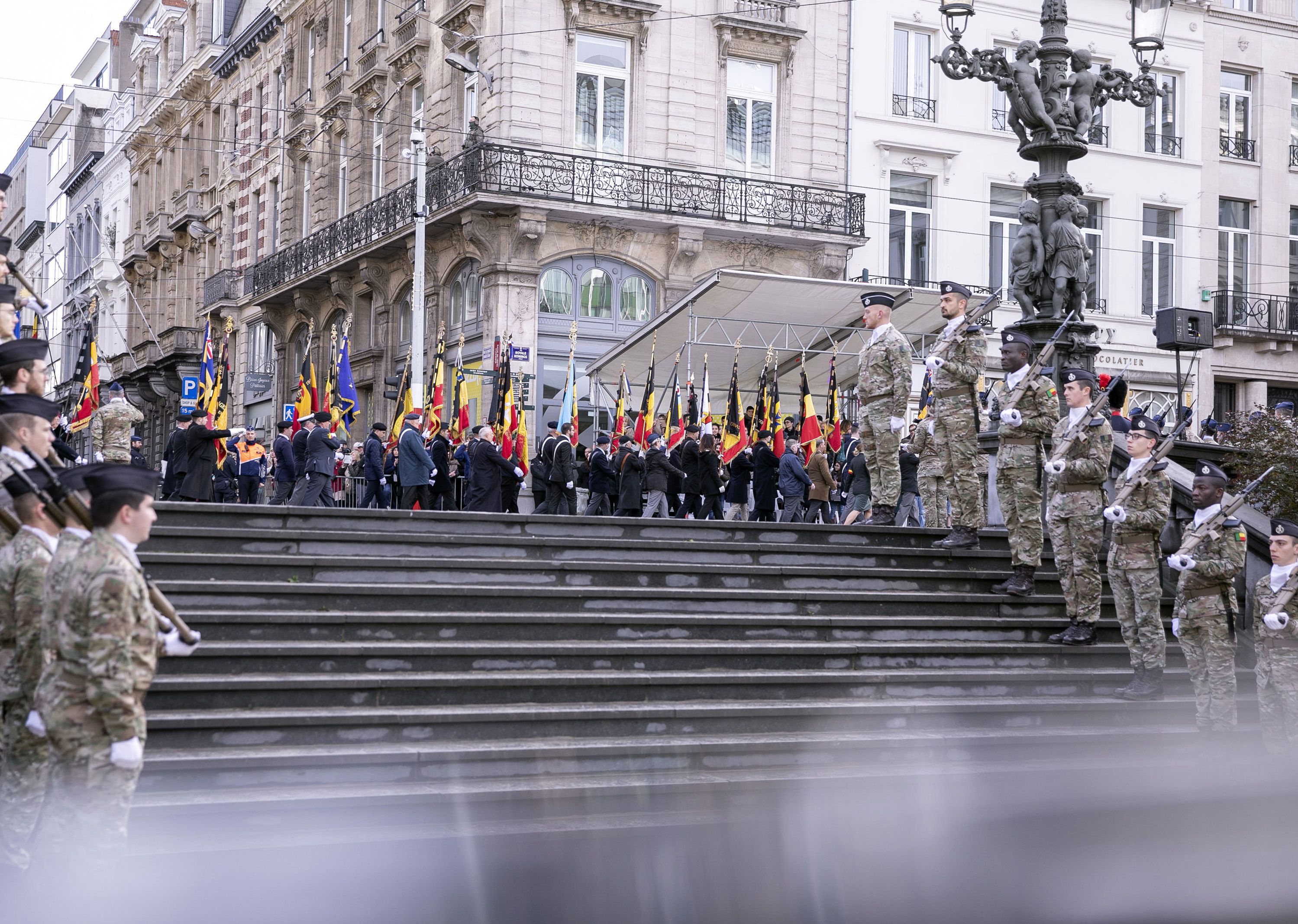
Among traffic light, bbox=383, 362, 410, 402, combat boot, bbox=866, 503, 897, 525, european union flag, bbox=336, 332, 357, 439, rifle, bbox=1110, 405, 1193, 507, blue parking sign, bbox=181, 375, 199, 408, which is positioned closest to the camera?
rifle, bbox=1110, 405, 1193, 507

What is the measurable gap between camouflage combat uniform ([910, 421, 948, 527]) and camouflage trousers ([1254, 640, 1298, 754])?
3.33 metres

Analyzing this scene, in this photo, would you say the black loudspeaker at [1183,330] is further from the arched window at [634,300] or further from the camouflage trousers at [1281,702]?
the arched window at [634,300]

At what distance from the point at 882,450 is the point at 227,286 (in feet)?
120

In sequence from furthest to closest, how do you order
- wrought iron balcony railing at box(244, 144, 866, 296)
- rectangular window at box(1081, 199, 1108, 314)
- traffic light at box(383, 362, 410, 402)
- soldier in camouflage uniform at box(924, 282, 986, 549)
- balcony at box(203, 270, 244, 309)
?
balcony at box(203, 270, 244, 309) → rectangular window at box(1081, 199, 1108, 314) → wrought iron balcony railing at box(244, 144, 866, 296) → traffic light at box(383, 362, 410, 402) → soldier in camouflage uniform at box(924, 282, 986, 549)

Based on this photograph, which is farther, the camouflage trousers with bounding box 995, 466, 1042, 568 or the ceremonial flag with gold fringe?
the ceremonial flag with gold fringe

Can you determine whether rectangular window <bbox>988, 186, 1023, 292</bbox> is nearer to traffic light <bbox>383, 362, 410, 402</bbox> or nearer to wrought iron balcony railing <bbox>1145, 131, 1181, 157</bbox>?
wrought iron balcony railing <bbox>1145, 131, 1181, 157</bbox>

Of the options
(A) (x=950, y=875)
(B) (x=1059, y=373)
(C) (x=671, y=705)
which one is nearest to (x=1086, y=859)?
(A) (x=950, y=875)

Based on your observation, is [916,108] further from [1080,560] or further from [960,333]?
[1080,560]

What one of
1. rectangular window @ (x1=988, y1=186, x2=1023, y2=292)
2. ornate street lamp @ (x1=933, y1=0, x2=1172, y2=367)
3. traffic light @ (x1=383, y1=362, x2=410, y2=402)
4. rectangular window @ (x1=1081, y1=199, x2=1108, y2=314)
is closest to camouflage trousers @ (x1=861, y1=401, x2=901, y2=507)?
ornate street lamp @ (x1=933, y1=0, x2=1172, y2=367)

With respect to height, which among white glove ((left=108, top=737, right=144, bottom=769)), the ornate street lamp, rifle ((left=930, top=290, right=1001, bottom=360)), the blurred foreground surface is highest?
the ornate street lamp

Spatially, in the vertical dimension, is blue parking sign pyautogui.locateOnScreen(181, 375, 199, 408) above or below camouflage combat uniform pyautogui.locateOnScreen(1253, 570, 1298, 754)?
above

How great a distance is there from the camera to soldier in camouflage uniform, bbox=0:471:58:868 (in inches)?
250

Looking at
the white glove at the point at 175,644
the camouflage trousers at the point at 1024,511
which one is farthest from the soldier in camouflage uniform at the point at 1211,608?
the white glove at the point at 175,644

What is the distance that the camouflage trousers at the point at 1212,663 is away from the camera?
10242 mm
